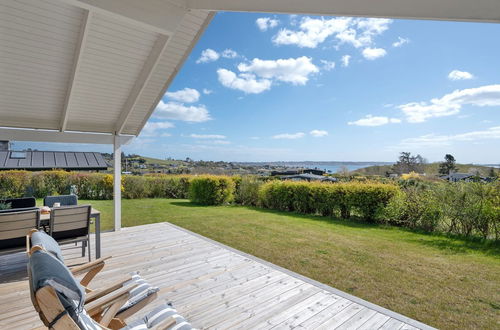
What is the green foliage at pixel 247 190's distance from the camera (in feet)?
35.1

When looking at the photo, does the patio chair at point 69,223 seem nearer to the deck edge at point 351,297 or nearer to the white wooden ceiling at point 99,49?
the white wooden ceiling at point 99,49

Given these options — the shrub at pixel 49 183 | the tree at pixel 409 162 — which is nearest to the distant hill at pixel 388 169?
the tree at pixel 409 162

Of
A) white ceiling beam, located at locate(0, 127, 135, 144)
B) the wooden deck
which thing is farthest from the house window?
the wooden deck

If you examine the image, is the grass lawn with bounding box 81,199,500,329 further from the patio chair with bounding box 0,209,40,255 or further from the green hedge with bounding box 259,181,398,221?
the patio chair with bounding box 0,209,40,255

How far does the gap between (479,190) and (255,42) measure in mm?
8705

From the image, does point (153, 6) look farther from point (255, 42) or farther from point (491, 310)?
point (255, 42)

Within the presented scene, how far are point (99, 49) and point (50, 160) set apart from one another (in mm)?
7285

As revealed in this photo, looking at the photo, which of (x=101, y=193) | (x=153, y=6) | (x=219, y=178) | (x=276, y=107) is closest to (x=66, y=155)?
(x=101, y=193)

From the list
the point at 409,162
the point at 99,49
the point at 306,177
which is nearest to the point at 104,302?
the point at 99,49

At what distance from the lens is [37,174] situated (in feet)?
31.3

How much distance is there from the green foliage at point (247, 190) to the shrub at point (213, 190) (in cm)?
33

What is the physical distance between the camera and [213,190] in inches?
418

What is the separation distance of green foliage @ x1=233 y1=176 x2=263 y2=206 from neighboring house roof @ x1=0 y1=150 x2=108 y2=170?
17.0 feet

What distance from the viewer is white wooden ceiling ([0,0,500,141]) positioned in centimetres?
269
